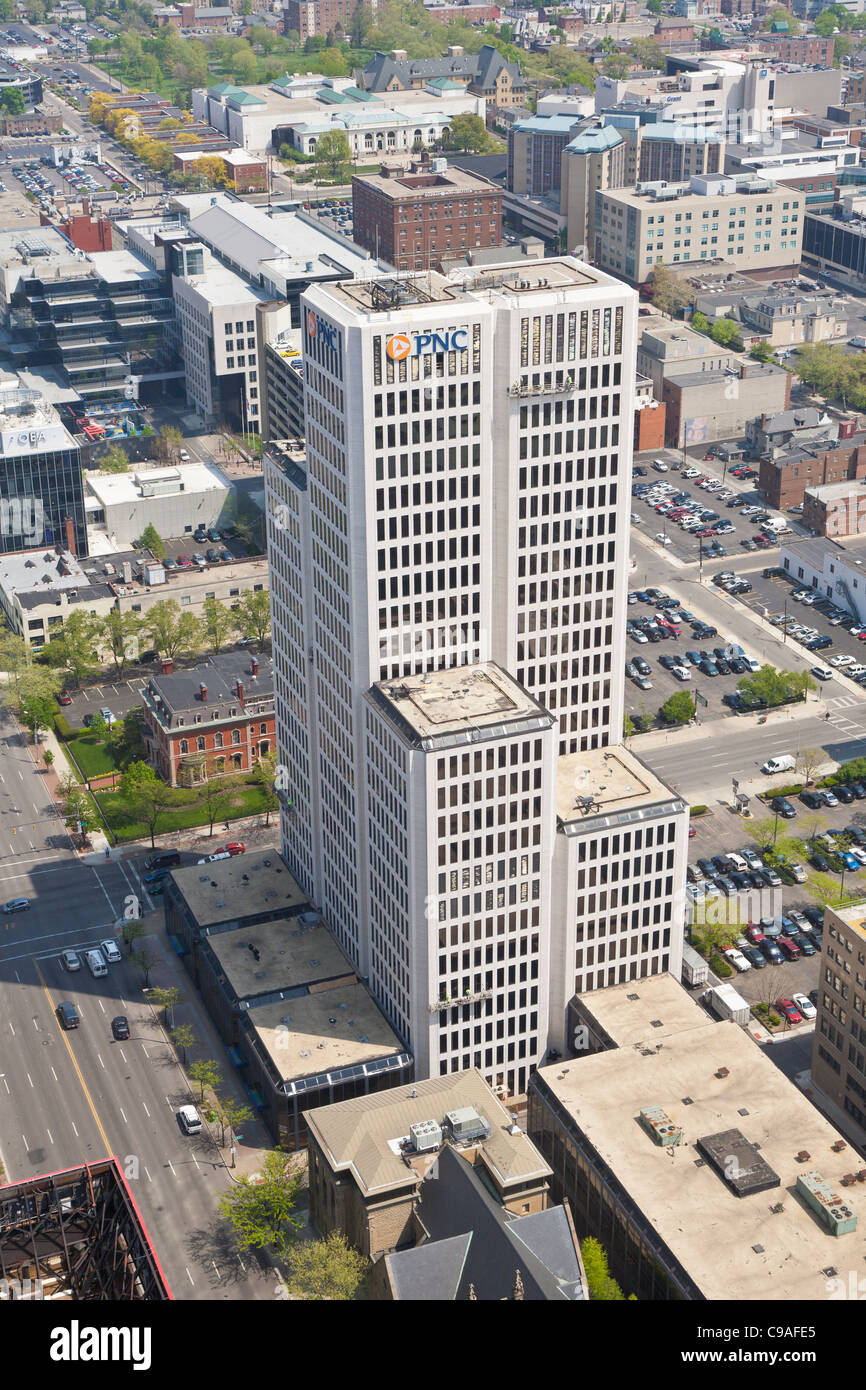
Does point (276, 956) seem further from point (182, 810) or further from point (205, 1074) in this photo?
point (182, 810)

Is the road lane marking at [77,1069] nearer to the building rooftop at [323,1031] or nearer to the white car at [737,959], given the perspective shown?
the building rooftop at [323,1031]

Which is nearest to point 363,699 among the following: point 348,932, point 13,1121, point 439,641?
point 439,641

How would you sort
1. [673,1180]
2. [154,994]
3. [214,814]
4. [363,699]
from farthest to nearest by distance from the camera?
[214,814]
[154,994]
[363,699]
[673,1180]

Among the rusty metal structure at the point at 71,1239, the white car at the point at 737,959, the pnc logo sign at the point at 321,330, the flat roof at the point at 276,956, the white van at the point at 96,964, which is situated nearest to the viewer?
the rusty metal structure at the point at 71,1239

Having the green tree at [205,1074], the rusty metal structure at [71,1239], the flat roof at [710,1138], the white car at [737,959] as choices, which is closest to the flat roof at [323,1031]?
the green tree at [205,1074]

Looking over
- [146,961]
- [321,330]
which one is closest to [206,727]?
[146,961]

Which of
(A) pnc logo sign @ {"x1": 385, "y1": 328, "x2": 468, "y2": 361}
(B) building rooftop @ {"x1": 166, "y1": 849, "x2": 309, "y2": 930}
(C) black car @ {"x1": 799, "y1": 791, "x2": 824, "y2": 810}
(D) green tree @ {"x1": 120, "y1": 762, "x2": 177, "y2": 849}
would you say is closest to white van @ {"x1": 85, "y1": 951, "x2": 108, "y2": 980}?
(B) building rooftop @ {"x1": 166, "y1": 849, "x2": 309, "y2": 930}

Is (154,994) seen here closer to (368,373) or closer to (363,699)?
(363,699)
